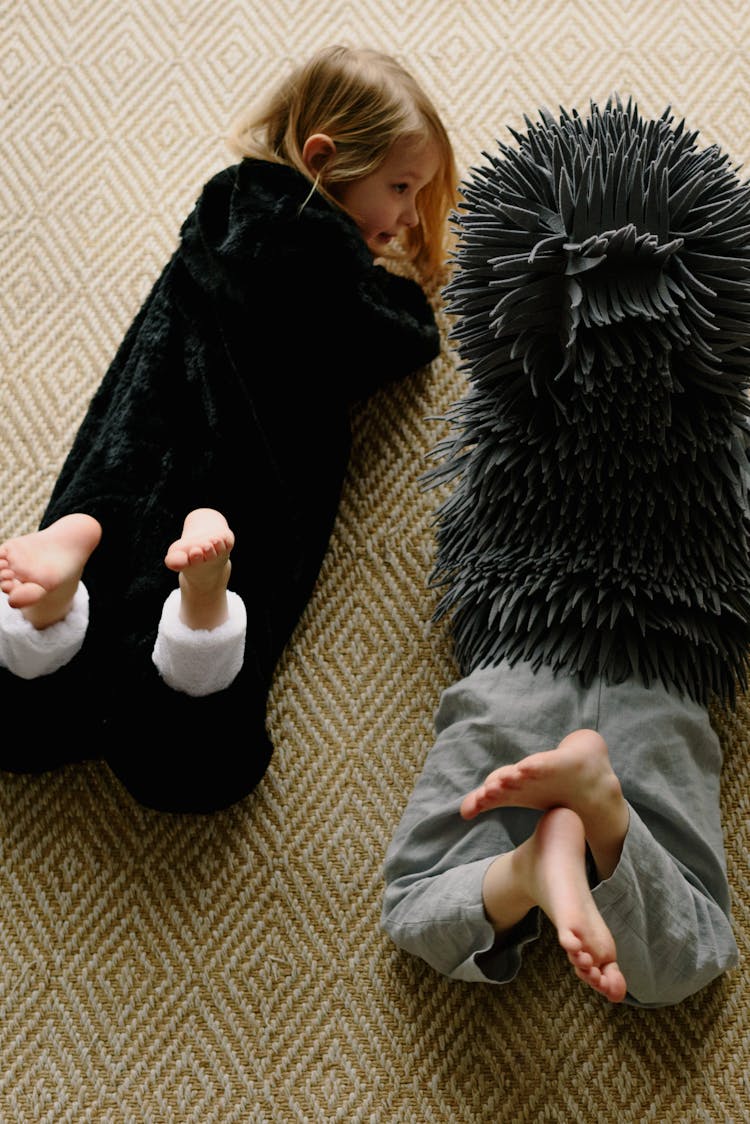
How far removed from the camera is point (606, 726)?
0.80 meters

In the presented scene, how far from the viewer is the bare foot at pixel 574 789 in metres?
0.69

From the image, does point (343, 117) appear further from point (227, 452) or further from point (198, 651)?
point (198, 651)

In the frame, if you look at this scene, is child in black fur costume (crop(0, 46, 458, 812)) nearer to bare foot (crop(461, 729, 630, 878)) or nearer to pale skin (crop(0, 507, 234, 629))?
pale skin (crop(0, 507, 234, 629))

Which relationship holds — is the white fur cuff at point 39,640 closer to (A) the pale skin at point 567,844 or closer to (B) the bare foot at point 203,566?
(B) the bare foot at point 203,566

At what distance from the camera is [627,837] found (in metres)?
0.73

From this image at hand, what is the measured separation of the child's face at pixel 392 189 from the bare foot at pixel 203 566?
34cm

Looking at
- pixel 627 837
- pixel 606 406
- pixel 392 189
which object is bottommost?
pixel 627 837

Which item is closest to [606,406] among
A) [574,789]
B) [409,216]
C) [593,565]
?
[593,565]

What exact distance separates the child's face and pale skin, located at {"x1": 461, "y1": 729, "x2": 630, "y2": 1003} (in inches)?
19.6

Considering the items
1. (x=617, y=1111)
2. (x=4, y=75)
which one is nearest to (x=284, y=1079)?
(x=617, y=1111)

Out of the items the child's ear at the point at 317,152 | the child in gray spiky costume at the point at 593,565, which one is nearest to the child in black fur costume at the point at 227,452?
the child's ear at the point at 317,152

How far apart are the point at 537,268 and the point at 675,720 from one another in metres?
0.35

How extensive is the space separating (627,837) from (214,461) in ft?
1.41

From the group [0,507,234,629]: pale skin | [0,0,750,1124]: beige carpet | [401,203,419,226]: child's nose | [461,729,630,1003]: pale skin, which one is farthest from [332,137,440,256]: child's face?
[461,729,630,1003]: pale skin
